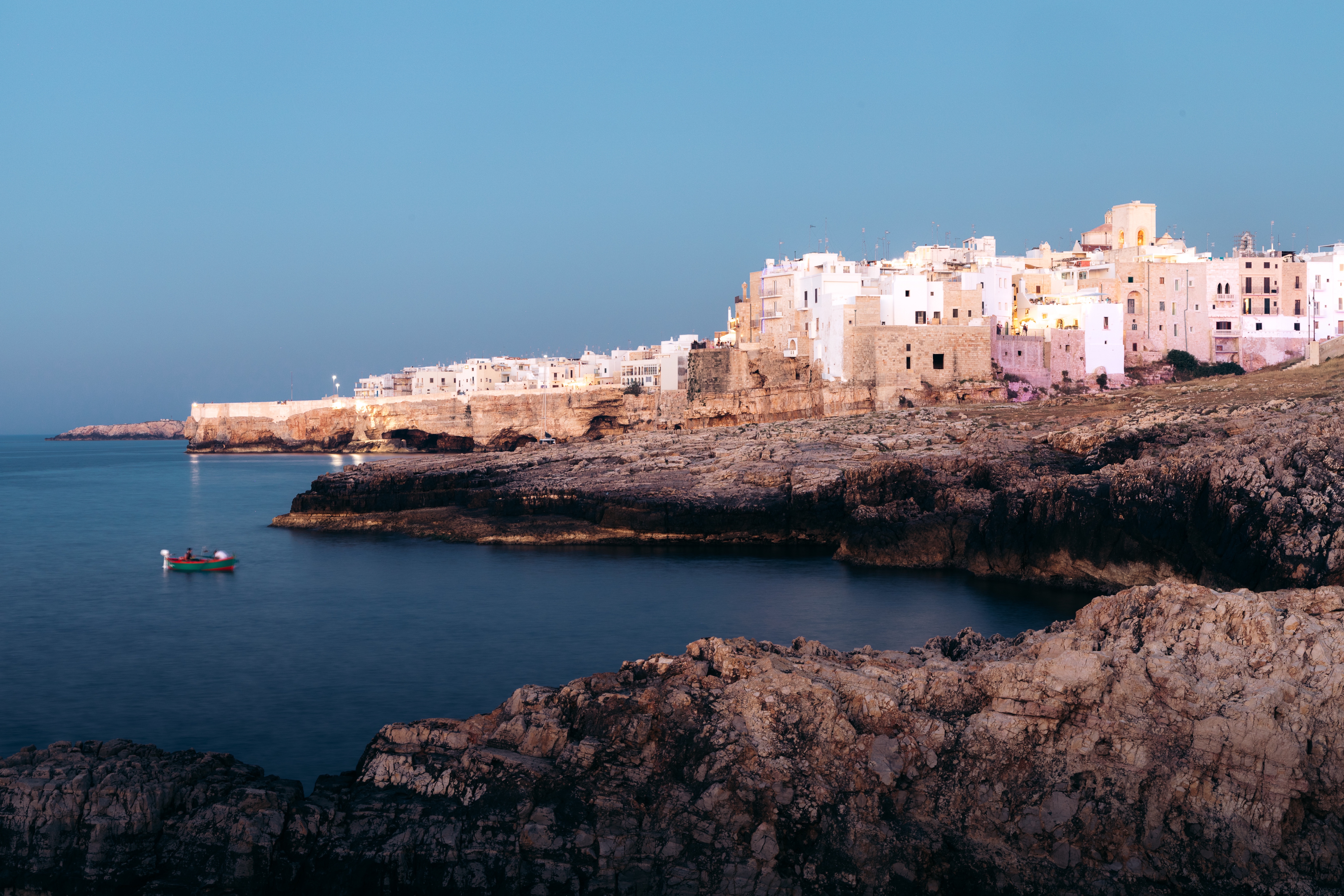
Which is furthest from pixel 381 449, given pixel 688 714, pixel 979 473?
pixel 688 714

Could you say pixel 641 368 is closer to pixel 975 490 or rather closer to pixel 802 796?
pixel 975 490

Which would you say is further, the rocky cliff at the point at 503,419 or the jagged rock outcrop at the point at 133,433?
the jagged rock outcrop at the point at 133,433

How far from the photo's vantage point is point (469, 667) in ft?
60.8

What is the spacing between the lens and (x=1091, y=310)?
53062mm

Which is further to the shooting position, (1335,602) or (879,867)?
(1335,602)

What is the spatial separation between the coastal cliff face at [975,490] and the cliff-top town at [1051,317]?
31.4 feet

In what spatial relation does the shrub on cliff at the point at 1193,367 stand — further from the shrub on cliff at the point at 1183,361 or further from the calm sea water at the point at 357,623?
the calm sea water at the point at 357,623

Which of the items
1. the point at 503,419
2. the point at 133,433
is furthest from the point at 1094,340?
the point at 133,433

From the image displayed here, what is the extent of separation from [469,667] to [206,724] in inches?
175

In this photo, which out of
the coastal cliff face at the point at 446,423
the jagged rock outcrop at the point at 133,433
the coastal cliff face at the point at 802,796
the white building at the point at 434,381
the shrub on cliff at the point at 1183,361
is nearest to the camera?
the coastal cliff face at the point at 802,796

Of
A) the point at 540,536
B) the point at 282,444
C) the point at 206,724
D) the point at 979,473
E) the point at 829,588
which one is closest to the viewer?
the point at 206,724

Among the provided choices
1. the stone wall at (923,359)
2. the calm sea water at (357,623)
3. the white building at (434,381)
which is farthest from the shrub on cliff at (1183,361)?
the white building at (434,381)

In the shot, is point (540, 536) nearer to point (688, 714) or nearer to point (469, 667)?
point (469, 667)

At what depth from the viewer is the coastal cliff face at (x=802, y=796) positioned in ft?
27.0
